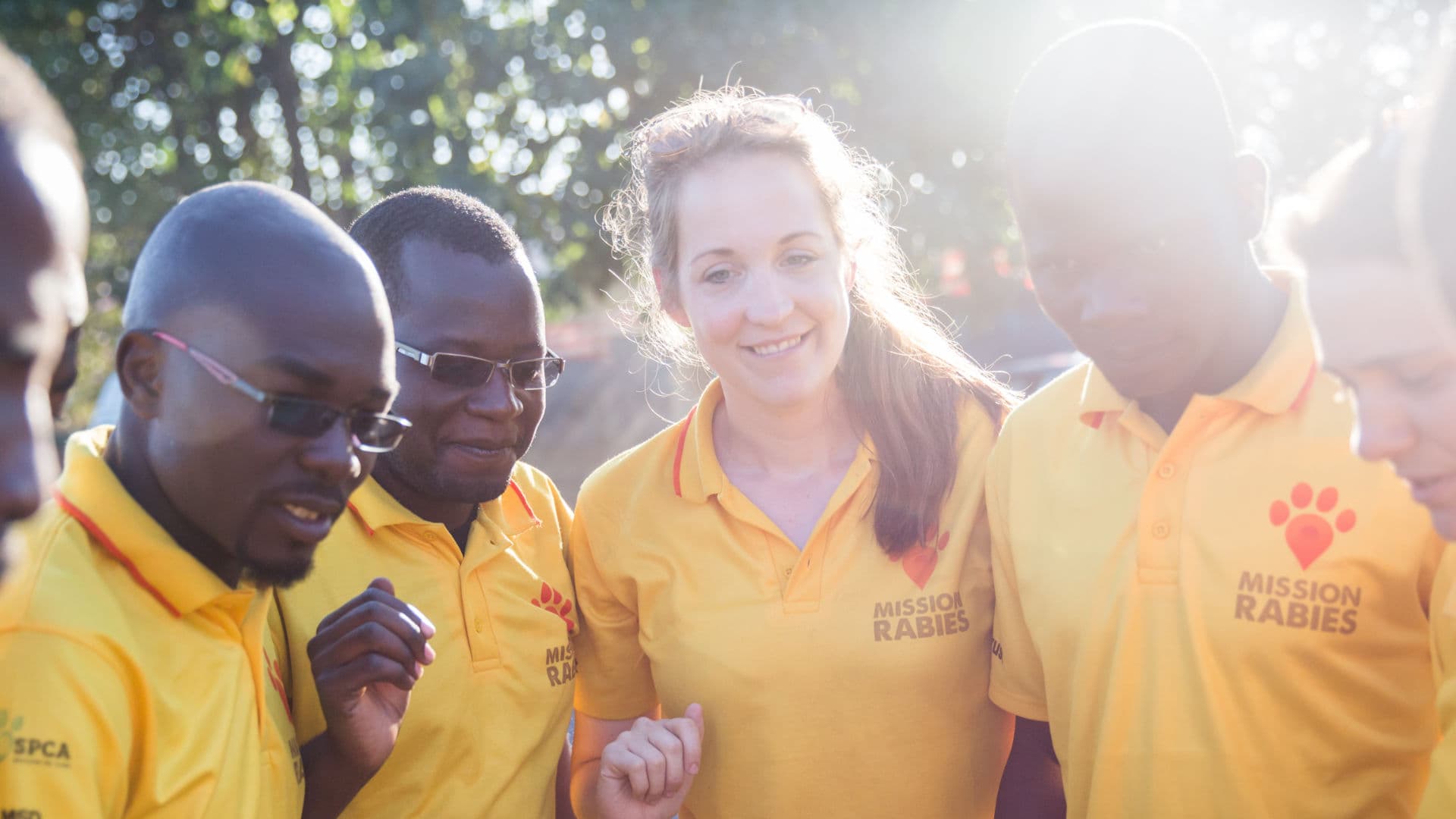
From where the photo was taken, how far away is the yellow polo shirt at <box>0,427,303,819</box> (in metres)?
1.67

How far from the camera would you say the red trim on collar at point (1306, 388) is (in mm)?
2295

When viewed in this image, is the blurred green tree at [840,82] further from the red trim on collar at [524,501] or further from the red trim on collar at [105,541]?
the red trim on collar at [105,541]

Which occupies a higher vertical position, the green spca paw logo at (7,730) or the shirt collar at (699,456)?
the shirt collar at (699,456)

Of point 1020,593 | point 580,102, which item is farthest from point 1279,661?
point 580,102

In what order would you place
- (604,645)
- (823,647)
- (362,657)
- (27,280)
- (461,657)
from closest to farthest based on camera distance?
(27,280) < (362,657) < (461,657) < (823,647) < (604,645)

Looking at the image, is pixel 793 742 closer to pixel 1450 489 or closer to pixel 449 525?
pixel 449 525

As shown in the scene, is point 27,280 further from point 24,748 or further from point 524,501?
Result: point 524,501

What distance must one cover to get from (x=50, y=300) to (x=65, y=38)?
14.9 m

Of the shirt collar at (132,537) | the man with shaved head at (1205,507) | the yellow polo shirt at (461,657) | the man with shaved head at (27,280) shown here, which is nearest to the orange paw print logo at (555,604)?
the yellow polo shirt at (461,657)

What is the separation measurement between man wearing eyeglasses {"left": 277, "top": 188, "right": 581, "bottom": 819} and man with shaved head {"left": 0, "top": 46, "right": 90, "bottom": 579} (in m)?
1.22

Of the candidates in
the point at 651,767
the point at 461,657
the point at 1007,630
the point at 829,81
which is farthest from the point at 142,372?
the point at 829,81

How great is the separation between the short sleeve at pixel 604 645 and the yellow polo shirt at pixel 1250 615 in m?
1.20

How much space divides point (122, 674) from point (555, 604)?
1.34 m

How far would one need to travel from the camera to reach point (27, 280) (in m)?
1.39
